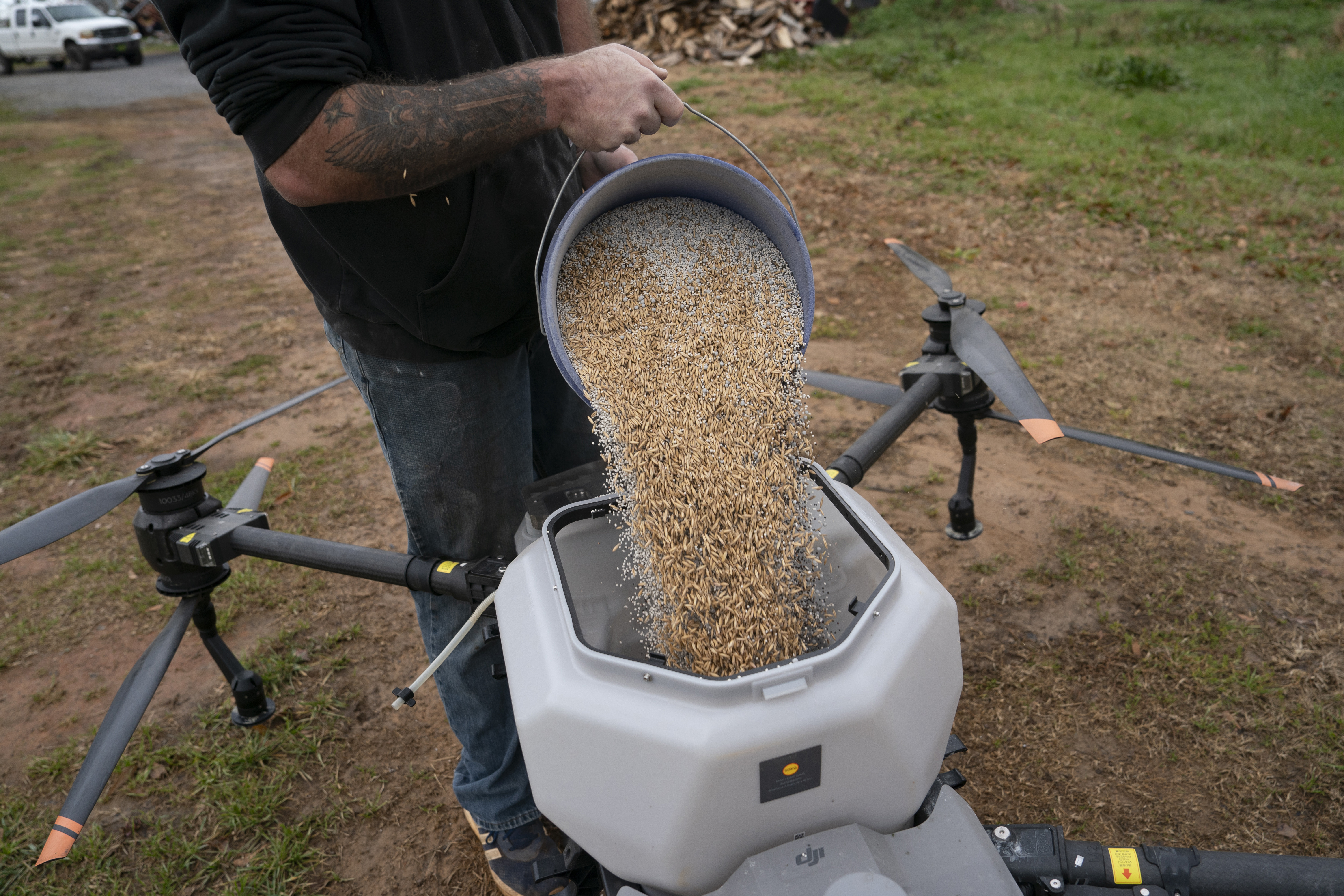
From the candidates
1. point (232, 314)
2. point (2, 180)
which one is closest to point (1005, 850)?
point (232, 314)

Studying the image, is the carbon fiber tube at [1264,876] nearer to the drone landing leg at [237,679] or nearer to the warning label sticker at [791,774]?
the warning label sticker at [791,774]

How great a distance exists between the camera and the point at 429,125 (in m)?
1.23

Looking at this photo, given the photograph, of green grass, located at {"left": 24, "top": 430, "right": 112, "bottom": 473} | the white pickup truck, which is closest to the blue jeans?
green grass, located at {"left": 24, "top": 430, "right": 112, "bottom": 473}

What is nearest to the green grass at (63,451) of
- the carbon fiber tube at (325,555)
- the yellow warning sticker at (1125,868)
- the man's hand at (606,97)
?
the carbon fiber tube at (325,555)

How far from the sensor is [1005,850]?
47.8 inches

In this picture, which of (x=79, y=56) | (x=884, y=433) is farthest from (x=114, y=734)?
(x=79, y=56)

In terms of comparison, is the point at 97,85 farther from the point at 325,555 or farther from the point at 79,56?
the point at 325,555

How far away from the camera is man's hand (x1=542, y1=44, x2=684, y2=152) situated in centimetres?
129

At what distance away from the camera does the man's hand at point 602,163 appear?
5.70 ft

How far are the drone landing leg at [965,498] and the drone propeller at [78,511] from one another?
1739 millimetres

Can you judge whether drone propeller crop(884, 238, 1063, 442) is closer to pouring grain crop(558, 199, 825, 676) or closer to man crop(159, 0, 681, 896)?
pouring grain crop(558, 199, 825, 676)

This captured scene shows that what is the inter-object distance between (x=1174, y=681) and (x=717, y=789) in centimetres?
184

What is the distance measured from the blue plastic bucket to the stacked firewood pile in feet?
29.3

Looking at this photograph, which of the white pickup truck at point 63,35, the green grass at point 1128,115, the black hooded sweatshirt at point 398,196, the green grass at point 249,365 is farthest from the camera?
the white pickup truck at point 63,35
